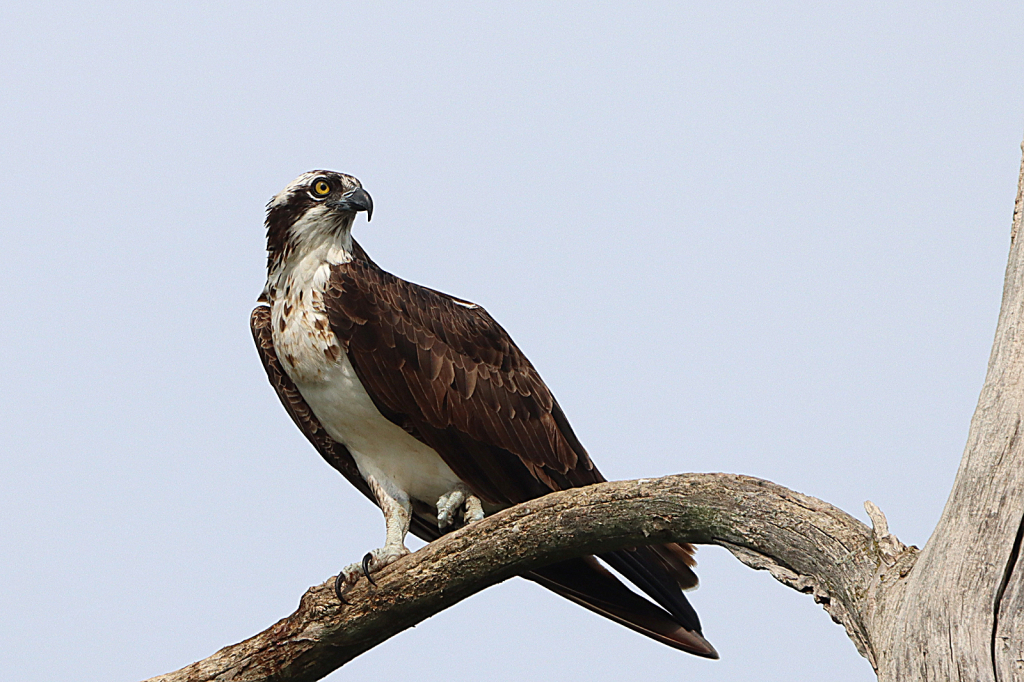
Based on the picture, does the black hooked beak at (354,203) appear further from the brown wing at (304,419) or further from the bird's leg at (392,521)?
the bird's leg at (392,521)

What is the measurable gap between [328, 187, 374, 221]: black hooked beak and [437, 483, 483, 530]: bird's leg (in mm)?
1688

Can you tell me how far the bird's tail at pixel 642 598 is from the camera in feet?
18.6

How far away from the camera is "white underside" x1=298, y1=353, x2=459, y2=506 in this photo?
6.08 m

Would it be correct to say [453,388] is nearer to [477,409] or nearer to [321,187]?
[477,409]

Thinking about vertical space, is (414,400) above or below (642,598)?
above

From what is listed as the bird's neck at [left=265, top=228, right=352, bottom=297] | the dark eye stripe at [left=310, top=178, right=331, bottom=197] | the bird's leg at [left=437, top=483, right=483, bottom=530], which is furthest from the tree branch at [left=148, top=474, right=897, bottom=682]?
the dark eye stripe at [left=310, top=178, right=331, bottom=197]

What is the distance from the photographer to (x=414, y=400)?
602 centimetres

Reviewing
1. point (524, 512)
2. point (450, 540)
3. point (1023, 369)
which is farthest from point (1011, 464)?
point (450, 540)

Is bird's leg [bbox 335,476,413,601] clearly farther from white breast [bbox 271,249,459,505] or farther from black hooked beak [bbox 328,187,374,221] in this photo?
black hooked beak [bbox 328,187,374,221]

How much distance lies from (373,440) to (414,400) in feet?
1.54

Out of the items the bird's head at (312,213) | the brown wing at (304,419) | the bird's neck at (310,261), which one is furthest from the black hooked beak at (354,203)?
the brown wing at (304,419)

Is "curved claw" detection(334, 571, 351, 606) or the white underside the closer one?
"curved claw" detection(334, 571, 351, 606)

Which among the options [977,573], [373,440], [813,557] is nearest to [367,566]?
[373,440]

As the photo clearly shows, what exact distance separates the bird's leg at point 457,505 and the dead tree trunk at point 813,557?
100cm
